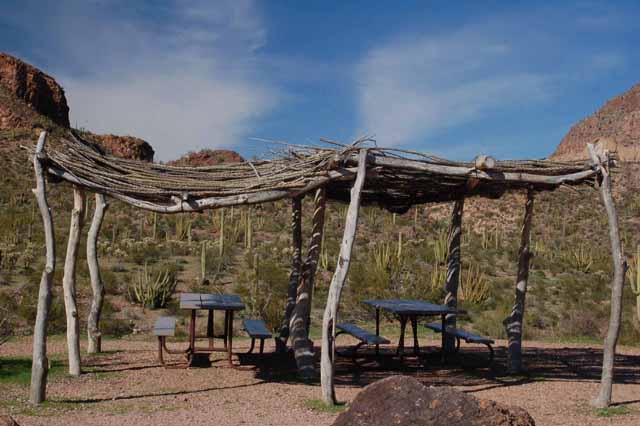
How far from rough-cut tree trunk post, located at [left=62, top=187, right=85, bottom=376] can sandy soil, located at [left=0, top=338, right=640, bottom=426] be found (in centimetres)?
27

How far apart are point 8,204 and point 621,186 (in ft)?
121

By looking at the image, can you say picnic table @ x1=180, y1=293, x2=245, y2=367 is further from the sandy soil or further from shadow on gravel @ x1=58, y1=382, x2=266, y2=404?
shadow on gravel @ x1=58, y1=382, x2=266, y2=404

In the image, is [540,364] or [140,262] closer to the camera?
[540,364]

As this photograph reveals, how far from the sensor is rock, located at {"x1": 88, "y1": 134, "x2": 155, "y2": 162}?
5166 cm

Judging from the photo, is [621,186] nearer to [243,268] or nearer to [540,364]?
[243,268]

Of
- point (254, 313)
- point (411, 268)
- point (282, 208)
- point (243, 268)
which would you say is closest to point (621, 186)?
point (282, 208)

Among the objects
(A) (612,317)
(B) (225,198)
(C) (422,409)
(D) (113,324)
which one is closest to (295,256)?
(B) (225,198)

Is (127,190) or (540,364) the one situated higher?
(127,190)

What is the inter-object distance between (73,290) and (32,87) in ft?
139

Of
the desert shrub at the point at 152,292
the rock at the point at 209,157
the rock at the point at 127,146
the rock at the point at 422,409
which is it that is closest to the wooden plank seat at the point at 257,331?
the rock at the point at 422,409

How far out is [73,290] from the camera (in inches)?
324

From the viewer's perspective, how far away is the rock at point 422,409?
396 cm

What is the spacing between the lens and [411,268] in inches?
870

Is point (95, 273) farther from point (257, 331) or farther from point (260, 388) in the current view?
point (260, 388)
